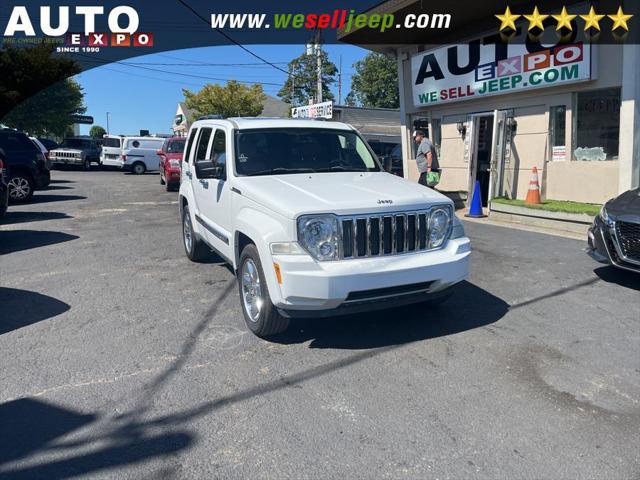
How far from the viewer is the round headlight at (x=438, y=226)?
4.52 metres

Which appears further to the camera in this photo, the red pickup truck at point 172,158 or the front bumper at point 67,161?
the front bumper at point 67,161

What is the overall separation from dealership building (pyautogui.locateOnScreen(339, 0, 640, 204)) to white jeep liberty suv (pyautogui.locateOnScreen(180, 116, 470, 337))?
7198 mm

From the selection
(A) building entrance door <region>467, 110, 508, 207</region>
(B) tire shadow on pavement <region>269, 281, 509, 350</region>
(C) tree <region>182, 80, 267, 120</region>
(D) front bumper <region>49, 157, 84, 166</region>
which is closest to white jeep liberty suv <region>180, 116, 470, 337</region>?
(B) tire shadow on pavement <region>269, 281, 509, 350</region>

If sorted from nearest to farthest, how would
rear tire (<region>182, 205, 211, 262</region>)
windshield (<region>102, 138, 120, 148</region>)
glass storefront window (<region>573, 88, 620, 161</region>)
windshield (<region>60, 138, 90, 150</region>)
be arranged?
rear tire (<region>182, 205, 211, 262</region>) → glass storefront window (<region>573, 88, 620, 161</region>) → windshield (<region>102, 138, 120, 148</region>) → windshield (<region>60, 138, 90, 150</region>)

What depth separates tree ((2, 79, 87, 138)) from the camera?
108 ft

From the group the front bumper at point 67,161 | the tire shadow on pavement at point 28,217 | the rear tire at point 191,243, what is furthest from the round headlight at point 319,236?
the front bumper at point 67,161

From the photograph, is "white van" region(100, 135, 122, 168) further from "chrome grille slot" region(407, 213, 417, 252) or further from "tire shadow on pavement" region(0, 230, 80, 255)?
"chrome grille slot" region(407, 213, 417, 252)

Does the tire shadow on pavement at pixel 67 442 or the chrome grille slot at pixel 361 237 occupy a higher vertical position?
the chrome grille slot at pixel 361 237

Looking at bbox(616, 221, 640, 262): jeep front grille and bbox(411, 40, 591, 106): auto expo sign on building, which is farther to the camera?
bbox(411, 40, 591, 106): auto expo sign on building

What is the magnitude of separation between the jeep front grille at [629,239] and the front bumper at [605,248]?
0.06 m

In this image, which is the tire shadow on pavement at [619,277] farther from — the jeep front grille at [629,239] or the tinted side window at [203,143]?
the tinted side window at [203,143]

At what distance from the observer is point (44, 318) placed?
5164 millimetres

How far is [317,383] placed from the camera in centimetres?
379

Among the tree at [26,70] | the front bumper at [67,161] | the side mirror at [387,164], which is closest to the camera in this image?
the side mirror at [387,164]
